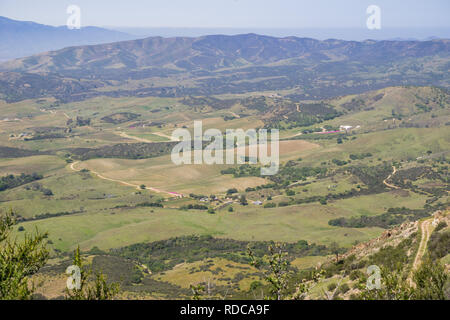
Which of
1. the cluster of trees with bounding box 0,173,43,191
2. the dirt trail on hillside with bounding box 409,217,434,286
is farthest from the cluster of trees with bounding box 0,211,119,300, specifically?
the cluster of trees with bounding box 0,173,43,191

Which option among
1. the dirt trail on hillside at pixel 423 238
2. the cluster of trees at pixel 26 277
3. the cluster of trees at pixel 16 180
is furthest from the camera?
the cluster of trees at pixel 16 180

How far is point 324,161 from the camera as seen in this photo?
457 feet

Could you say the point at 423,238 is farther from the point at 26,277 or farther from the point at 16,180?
the point at 16,180

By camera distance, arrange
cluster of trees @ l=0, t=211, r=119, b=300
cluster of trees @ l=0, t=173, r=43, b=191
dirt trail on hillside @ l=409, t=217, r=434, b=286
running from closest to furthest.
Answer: cluster of trees @ l=0, t=211, r=119, b=300 < dirt trail on hillside @ l=409, t=217, r=434, b=286 < cluster of trees @ l=0, t=173, r=43, b=191

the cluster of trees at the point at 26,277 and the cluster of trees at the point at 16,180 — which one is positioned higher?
the cluster of trees at the point at 26,277

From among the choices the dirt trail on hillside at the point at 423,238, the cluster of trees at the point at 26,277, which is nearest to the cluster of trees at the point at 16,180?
the cluster of trees at the point at 26,277

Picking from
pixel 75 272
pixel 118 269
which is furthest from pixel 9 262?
pixel 118 269

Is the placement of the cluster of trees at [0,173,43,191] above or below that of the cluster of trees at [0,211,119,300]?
below

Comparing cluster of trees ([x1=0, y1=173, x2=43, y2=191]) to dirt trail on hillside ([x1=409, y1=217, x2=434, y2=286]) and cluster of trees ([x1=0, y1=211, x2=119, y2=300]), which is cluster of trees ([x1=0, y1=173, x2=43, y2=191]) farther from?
dirt trail on hillside ([x1=409, y1=217, x2=434, y2=286])

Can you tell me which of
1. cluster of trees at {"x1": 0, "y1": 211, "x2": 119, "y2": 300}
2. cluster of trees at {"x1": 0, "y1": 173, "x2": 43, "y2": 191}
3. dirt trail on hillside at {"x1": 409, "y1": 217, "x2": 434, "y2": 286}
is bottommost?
cluster of trees at {"x1": 0, "y1": 173, "x2": 43, "y2": 191}

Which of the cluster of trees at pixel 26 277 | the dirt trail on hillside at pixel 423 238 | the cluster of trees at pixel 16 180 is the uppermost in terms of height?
the cluster of trees at pixel 26 277

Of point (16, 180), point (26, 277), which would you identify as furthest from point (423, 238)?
point (16, 180)

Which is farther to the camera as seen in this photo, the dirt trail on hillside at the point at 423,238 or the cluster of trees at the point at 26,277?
the dirt trail on hillside at the point at 423,238

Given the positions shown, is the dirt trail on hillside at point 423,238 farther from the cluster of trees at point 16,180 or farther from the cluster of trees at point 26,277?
the cluster of trees at point 16,180
